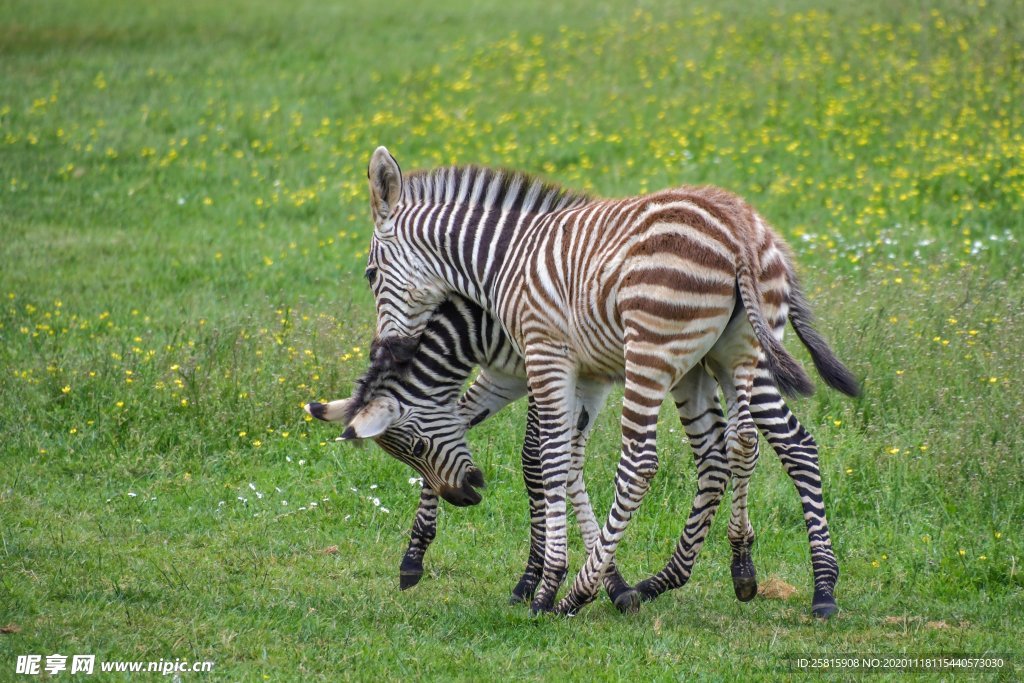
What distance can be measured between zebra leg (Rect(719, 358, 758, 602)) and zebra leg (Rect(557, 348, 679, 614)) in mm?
463

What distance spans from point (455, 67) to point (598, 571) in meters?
15.8

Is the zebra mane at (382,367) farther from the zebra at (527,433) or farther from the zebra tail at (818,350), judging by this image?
the zebra tail at (818,350)

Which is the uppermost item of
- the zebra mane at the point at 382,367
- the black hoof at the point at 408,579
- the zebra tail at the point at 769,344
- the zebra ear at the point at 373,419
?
the zebra tail at the point at 769,344

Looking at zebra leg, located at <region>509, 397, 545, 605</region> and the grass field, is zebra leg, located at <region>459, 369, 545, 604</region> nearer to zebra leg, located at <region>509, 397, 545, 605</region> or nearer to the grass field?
zebra leg, located at <region>509, 397, 545, 605</region>

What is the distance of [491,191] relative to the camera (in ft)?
24.6

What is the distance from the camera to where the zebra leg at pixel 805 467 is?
6562mm

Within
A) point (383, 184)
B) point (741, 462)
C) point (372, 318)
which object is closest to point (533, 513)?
point (741, 462)

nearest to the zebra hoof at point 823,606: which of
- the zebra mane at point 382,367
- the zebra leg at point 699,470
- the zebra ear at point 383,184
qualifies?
the zebra leg at point 699,470

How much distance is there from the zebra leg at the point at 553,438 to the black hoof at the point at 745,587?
3.47ft

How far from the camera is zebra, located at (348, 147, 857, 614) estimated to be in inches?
241

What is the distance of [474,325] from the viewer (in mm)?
7340

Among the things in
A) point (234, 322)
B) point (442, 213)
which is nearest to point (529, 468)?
point (442, 213)

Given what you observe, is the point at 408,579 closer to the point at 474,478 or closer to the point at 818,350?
the point at 474,478

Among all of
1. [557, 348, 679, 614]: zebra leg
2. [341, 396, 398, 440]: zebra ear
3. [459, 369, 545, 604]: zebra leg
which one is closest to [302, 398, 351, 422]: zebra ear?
[341, 396, 398, 440]: zebra ear
